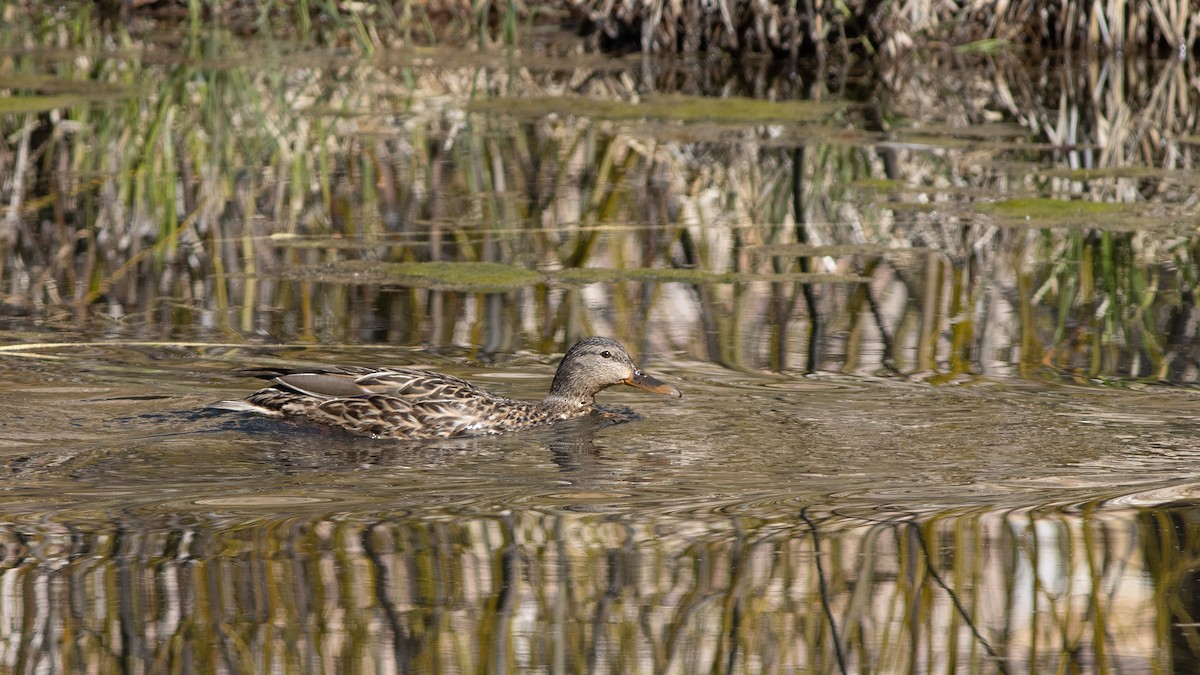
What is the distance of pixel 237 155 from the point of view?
11.2 metres

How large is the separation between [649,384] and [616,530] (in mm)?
1534

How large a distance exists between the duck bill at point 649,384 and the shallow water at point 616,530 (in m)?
0.10

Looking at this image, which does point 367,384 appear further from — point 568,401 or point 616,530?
point 616,530

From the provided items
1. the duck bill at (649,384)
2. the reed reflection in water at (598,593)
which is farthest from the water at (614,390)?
the duck bill at (649,384)

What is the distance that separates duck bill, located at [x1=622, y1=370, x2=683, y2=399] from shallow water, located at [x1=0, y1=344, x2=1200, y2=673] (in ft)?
0.32

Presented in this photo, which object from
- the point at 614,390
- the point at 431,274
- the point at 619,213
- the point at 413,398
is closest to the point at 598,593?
the point at 413,398

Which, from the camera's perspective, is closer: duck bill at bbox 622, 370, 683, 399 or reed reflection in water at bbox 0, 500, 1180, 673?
reed reflection in water at bbox 0, 500, 1180, 673

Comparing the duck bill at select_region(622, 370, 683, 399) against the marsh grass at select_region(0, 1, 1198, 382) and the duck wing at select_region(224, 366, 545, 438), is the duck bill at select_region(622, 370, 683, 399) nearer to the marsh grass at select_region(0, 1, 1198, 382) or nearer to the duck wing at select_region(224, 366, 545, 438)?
the duck wing at select_region(224, 366, 545, 438)

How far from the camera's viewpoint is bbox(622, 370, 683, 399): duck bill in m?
6.25

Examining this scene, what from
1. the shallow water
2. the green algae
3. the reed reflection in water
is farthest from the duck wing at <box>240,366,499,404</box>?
the green algae

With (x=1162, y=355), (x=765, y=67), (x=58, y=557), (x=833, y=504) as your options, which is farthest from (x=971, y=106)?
(x=58, y=557)

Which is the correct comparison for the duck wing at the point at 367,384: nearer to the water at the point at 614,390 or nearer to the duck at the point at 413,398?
the duck at the point at 413,398

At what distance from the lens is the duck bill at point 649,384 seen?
6254mm

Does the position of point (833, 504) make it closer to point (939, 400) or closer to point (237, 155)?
point (939, 400)
